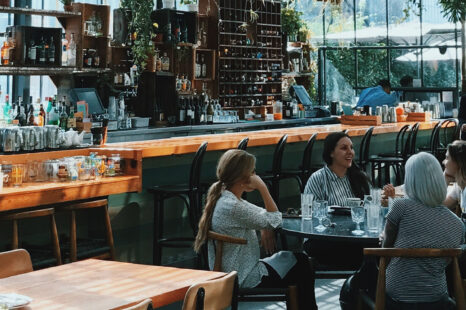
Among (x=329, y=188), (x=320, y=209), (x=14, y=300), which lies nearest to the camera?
(x=14, y=300)

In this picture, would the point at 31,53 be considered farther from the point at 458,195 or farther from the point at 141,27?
the point at 458,195

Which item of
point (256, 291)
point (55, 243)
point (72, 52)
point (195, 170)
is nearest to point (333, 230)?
point (256, 291)

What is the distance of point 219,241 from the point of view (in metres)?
4.31

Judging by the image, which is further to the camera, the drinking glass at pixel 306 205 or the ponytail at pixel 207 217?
the drinking glass at pixel 306 205

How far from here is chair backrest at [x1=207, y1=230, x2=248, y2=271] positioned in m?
4.26

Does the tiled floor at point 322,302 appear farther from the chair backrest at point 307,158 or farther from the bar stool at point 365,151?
the bar stool at point 365,151

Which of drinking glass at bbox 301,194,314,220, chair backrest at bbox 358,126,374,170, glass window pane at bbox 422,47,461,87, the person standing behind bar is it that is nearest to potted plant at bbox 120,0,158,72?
chair backrest at bbox 358,126,374,170

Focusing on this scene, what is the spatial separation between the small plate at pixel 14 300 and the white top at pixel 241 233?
1588 millimetres

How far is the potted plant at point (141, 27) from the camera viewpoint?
10391 millimetres

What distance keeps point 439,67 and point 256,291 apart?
1392cm

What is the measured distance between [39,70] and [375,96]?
18.4ft

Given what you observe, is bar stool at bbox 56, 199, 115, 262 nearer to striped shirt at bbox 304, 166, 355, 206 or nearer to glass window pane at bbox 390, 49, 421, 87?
striped shirt at bbox 304, 166, 355, 206

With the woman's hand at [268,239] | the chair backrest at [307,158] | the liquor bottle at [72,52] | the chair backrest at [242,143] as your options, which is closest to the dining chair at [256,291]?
the woman's hand at [268,239]

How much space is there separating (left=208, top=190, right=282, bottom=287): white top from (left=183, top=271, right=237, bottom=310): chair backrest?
1.14 m
